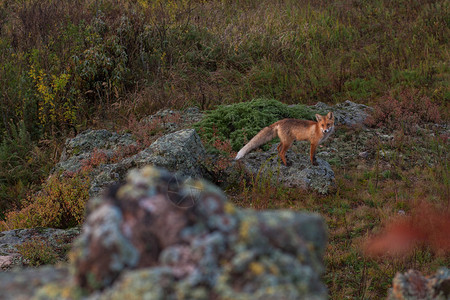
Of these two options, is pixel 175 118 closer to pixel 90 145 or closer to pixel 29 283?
pixel 90 145

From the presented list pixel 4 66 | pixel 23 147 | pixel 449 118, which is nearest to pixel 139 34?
pixel 4 66

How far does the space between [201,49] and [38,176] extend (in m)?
6.78

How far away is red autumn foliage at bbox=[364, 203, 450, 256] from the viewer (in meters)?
4.89

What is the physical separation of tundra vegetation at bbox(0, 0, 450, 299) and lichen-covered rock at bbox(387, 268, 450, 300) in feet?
6.23

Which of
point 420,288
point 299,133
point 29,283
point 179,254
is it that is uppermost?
point 179,254

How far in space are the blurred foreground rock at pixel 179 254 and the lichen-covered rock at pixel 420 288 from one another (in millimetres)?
928

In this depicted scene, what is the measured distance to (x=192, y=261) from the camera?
4.75ft

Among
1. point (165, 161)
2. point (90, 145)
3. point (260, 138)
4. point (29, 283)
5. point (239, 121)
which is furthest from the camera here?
point (239, 121)

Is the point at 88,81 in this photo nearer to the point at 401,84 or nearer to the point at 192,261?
the point at 401,84

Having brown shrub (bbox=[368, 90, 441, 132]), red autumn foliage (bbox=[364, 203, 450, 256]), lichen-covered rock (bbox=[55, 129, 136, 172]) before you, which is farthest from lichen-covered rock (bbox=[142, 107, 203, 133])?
red autumn foliage (bbox=[364, 203, 450, 256])

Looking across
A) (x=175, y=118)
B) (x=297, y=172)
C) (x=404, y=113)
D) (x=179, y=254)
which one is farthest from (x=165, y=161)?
(x=404, y=113)

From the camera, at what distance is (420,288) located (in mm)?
2289

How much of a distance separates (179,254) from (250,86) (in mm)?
10415

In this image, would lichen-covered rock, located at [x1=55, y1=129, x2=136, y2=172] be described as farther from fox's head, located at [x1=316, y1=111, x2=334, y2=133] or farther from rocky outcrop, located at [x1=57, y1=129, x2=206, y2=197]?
fox's head, located at [x1=316, y1=111, x2=334, y2=133]
